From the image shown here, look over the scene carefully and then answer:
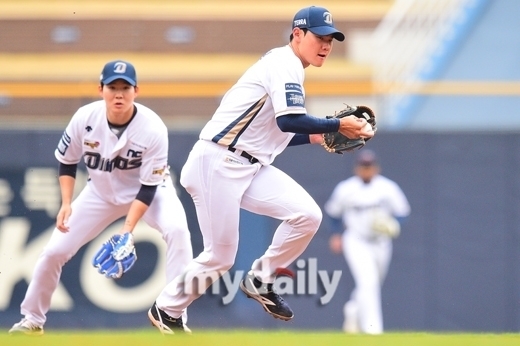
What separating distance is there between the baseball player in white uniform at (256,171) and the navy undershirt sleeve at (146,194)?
445 mm

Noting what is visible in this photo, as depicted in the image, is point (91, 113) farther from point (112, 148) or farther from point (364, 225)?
point (364, 225)

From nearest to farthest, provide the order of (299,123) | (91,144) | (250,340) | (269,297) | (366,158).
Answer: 1. (250,340)
2. (299,123)
3. (269,297)
4. (91,144)
5. (366,158)

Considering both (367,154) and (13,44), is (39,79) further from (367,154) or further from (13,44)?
(367,154)

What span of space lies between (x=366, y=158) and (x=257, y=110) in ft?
15.0

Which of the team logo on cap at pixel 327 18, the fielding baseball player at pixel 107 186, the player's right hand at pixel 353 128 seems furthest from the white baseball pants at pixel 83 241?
the team logo on cap at pixel 327 18

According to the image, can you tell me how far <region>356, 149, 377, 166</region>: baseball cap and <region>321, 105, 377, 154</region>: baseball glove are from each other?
13.2 ft

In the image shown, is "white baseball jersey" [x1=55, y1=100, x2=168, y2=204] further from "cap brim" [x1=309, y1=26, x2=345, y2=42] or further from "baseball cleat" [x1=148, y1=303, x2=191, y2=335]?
"cap brim" [x1=309, y1=26, x2=345, y2=42]

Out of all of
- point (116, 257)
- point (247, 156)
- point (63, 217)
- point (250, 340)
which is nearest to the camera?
point (250, 340)

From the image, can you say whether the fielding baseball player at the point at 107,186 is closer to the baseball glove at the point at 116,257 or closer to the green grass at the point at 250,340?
the baseball glove at the point at 116,257

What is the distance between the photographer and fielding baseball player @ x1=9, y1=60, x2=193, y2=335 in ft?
20.3

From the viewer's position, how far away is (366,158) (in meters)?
10.0

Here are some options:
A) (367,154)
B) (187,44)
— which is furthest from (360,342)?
(187,44)

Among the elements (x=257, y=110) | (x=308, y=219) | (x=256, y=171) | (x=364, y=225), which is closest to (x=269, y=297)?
(x=308, y=219)

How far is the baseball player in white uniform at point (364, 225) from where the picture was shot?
1002cm
